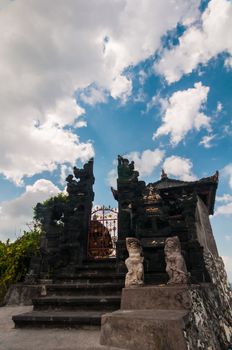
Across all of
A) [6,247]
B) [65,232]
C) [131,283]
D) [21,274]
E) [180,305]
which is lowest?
[180,305]

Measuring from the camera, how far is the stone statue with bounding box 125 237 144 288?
13.7 feet

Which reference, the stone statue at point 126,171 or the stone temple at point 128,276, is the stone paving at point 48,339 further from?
the stone statue at point 126,171

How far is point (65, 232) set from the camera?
7.41 metres

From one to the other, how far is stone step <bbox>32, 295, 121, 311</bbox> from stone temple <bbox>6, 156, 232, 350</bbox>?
17 mm

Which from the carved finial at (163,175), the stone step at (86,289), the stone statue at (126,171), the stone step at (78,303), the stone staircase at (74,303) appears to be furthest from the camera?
the carved finial at (163,175)

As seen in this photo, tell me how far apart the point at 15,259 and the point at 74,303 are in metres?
3.02

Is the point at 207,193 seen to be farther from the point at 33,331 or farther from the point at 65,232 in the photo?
the point at 33,331

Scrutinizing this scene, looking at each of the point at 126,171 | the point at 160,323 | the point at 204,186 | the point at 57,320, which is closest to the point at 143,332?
the point at 160,323

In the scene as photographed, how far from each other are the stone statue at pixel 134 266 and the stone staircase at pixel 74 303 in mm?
509

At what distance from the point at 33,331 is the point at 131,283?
5.93ft

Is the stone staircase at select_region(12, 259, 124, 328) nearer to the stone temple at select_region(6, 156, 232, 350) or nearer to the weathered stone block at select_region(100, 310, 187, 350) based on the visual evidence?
the stone temple at select_region(6, 156, 232, 350)

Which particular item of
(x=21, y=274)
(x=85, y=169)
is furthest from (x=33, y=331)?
(x=85, y=169)

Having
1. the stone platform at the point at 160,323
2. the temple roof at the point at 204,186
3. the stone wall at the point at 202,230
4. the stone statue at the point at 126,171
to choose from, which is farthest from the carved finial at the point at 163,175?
the stone platform at the point at 160,323

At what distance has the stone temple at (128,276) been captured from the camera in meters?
2.90
